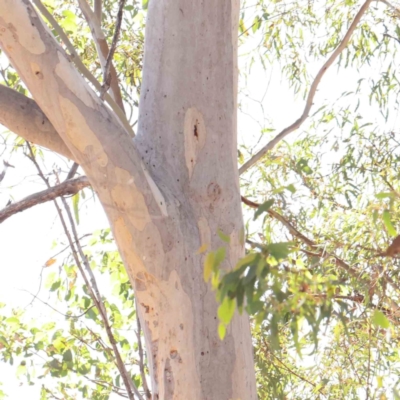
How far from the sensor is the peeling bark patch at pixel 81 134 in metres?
1.26

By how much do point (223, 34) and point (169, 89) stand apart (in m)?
0.21

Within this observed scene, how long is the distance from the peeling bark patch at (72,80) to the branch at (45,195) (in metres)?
0.29

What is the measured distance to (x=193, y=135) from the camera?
4.79ft

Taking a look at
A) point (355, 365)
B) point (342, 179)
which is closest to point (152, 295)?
point (355, 365)

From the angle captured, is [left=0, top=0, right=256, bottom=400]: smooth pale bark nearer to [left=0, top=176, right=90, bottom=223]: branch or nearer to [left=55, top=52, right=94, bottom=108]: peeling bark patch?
[left=55, top=52, right=94, bottom=108]: peeling bark patch

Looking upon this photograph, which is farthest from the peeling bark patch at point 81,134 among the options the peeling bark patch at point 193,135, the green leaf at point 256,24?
the green leaf at point 256,24

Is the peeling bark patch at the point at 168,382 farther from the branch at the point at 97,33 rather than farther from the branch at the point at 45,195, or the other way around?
the branch at the point at 97,33

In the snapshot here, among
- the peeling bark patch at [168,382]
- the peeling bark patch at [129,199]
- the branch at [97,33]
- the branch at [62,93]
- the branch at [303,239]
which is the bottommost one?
the peeling bark patch at [168,382]

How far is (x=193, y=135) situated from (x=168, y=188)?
15 centimetres

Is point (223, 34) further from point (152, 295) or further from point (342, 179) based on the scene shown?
point (342, 179)

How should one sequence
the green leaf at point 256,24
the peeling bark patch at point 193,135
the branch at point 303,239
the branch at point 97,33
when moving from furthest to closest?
the green leaf at point 256,24 < the branch at point 303,239 < the branch at point 97,33 < the peeling bark patch at point 193,135

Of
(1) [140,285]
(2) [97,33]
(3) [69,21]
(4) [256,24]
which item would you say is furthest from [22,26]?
(4) [256,24]

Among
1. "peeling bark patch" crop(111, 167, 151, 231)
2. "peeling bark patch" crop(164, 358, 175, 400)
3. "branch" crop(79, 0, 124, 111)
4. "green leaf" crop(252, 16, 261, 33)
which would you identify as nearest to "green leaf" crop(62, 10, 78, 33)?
"branch" crop(79, 0, 124, 111)

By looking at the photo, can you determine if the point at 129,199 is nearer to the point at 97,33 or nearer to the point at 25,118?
the point at 25,118
